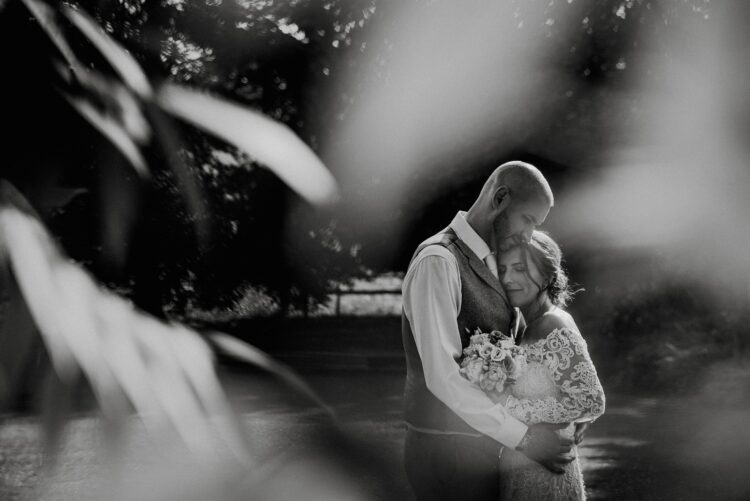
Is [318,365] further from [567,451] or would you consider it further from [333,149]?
[567,451]

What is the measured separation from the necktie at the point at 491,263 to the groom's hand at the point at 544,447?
0.49m

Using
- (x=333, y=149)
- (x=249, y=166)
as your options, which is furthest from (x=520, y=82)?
(x=249, y=166)

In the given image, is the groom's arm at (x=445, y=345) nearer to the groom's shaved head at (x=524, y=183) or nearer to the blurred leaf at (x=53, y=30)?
the groom's shaved head at (x=524, y=183)

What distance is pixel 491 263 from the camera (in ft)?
8.54

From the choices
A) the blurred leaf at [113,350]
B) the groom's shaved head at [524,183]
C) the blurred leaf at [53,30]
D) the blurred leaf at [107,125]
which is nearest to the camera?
the blurred leaf at [113,350]

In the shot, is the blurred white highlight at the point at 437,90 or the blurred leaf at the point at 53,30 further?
the blurred white highlight at the point at 437,90

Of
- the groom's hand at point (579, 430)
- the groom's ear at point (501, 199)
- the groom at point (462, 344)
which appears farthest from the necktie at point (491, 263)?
the groom's hand at point (579, 430)

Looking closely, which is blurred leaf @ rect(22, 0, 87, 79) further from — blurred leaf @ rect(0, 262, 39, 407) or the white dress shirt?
the white dress shirt

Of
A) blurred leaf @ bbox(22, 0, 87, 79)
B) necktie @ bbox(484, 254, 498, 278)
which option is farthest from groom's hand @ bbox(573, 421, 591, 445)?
blurred leaf @ bbox(22, 0, 87, 79)

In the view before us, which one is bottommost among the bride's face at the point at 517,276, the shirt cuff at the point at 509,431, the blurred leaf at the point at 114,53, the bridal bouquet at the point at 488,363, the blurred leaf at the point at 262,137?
the shirt cuff at the point at 509,431

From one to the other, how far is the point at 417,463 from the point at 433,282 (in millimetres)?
560

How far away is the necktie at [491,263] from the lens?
259 cm

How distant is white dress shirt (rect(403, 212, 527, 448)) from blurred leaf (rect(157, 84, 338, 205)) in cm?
57

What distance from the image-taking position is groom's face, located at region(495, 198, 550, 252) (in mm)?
2484
